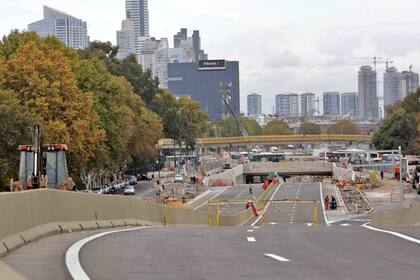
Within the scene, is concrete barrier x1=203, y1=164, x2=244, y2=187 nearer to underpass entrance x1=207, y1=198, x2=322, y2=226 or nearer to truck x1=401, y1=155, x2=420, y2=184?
truck x1=401, y1=155, x2=420, y2=184

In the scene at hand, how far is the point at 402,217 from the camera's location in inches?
1441

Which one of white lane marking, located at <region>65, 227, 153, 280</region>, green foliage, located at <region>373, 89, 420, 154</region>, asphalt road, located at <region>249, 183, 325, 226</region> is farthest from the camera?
green foliage, located at <region>373, 89, 420, 154</region>

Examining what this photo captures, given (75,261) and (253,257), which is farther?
(253,257)

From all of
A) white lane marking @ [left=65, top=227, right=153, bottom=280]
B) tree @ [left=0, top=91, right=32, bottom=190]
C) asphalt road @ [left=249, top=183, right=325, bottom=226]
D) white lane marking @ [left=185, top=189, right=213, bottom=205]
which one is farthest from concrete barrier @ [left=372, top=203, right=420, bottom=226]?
white lane marking @ [left=185, top=189, right=213, bottom=205]

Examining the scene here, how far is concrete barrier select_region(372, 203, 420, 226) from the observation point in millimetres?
33156

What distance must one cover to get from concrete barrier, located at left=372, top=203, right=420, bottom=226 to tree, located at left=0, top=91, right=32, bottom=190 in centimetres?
2400

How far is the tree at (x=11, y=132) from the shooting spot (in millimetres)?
57875

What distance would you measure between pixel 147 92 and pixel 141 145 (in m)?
37.8

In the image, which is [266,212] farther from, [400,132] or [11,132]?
[400,132]

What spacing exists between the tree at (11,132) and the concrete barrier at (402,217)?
24000 mm

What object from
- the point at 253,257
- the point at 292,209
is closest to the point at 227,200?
the point at 292,209

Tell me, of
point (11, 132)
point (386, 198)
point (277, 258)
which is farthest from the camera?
point (386, 198)

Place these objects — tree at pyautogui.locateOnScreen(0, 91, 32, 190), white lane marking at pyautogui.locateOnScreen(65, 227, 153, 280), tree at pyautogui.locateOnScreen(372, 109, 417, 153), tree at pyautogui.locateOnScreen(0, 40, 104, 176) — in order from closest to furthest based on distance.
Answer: white lane marking at pyautogui.locateOnScreen(65, 227, 153, 280), tree at pyautogui.locateOnScreen(0, 91, 32, 190), tree at pyautogui.locateOnScreen(0, 40, 104, 176), tree at pyautogui.locateOnScreen(372, 109, 417, 153)

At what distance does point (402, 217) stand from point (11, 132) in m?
29.5
